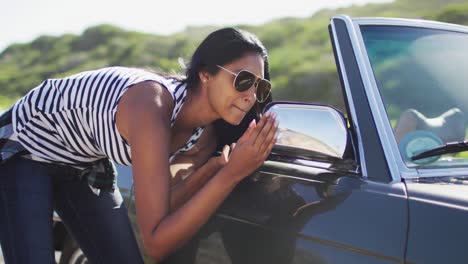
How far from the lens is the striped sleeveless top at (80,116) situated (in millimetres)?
2062

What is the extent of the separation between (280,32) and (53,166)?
867 centimetres

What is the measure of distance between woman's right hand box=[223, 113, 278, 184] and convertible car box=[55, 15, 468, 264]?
0.27m

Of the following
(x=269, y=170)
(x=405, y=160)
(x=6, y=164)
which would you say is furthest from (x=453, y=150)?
(x=6, y=164)

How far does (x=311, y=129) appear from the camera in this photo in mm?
2385

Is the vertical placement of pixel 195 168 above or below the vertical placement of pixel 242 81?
below

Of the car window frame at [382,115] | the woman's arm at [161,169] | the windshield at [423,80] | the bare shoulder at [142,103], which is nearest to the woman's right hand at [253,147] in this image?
the woman's arm at [161,169]

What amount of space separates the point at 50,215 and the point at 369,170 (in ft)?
3.92

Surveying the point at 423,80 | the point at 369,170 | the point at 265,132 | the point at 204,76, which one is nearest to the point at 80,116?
the point at 204,76

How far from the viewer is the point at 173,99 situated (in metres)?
2.04

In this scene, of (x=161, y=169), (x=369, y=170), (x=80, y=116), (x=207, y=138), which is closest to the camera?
(x=161, y=169)

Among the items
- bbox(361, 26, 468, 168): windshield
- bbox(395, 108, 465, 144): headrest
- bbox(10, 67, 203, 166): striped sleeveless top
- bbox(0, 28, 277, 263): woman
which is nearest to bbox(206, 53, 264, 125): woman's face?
bbox(0, 28, 277, 263): woman

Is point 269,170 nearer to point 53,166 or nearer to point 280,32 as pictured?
point 53,166

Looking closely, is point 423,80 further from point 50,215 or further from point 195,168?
point 50,215

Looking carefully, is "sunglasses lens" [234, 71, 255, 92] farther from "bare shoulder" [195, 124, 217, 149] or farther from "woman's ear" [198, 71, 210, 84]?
"bare shoulder" [195, 124, 217, 149]
